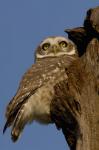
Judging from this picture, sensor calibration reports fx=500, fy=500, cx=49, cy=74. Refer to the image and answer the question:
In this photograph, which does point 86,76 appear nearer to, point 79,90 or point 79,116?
point 79,90

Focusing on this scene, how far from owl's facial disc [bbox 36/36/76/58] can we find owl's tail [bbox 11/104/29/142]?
1.65 meters

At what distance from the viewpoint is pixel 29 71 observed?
6.90 meters

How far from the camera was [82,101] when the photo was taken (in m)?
4.75

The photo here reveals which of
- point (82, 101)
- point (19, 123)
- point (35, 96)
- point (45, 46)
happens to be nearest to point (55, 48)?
point (45, 46)

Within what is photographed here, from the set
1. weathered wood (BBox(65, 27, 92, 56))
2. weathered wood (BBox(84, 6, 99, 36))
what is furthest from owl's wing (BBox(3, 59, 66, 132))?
weathered wood (BBox(84, 6, 99, 36))

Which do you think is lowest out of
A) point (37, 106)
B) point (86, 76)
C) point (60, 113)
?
point (37, 106)

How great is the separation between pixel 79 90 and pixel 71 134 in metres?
0.55

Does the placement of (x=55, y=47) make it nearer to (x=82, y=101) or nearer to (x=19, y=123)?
(x=19, y=123)

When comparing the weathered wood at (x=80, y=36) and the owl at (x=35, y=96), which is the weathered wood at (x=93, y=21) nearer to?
the weathered wood at (x=80, y=36)

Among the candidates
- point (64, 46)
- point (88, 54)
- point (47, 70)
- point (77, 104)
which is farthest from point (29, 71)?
point (77, 104)

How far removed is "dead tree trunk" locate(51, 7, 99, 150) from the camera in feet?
14.9

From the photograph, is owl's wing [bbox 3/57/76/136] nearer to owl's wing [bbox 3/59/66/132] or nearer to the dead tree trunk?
owl's wing [bbox 3/59/66/132]

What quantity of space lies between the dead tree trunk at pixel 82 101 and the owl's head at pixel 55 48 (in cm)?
206

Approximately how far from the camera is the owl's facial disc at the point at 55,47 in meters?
7.85
